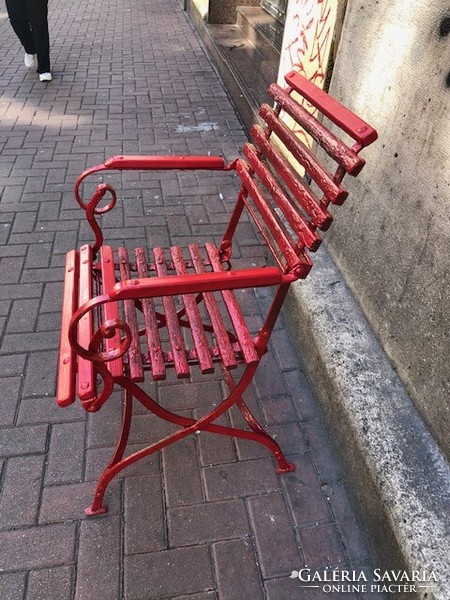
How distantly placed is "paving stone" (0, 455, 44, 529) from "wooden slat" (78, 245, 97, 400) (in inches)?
27.3

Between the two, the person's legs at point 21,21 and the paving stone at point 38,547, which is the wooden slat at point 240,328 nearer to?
the paving stone at point 38,547

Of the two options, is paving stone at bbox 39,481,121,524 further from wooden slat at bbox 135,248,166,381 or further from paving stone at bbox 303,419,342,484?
paving stone at bbox 303,419,342,484

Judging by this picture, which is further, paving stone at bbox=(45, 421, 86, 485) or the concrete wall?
paving stone at bbox=(45, 421, 86, 485)

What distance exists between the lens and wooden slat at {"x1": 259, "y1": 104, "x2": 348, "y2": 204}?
4.79 feet

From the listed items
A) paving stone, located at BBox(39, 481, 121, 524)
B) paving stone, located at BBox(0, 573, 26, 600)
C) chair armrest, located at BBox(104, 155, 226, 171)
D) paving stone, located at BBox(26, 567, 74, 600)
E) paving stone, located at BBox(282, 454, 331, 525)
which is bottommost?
paving stone, located at BBox(0, 573, 26, 600)

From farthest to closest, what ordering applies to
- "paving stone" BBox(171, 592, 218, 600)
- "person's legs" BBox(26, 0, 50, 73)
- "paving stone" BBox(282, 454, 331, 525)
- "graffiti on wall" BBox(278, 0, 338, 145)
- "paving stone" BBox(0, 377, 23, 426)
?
"person's legs" BBox(26, 0, 50, 73) → "graffiti on wall" BBox(278, 0, 338, 145) → "paving stone" BBox(0, 377, 23, 426) → "paving stone" BBox(282, 454, 331, 525) → "paving stone" BBox(171, 592, 218, 600)

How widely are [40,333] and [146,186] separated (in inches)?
68.1

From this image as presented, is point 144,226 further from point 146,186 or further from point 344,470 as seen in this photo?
point 344,470

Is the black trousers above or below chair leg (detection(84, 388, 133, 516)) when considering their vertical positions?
above

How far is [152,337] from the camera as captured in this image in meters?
1.72

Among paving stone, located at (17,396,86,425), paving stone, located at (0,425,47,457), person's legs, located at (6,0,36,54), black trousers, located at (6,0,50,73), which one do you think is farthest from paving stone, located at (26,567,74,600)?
person's legs, located at (6,0,36,54)

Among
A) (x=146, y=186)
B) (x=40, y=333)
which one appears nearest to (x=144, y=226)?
(x=146, y=186)

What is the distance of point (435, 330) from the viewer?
70.5 inches

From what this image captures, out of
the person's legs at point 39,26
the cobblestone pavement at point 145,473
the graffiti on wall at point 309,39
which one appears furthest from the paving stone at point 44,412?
the person's legs at point 39,26
